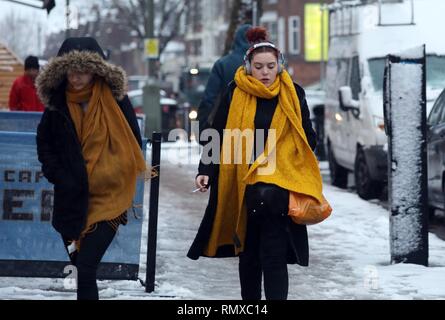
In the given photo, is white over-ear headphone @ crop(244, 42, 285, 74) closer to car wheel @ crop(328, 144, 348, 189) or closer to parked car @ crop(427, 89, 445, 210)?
parked car @ crop(427, 89, 445, 210)

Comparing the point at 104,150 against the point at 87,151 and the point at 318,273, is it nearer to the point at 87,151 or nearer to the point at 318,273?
Result: the point at 87,151

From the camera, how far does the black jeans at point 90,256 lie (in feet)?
24.5

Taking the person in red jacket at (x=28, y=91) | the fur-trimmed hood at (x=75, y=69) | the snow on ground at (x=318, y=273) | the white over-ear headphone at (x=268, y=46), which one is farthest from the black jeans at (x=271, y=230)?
the person in red jacket at (x=28, y=91)

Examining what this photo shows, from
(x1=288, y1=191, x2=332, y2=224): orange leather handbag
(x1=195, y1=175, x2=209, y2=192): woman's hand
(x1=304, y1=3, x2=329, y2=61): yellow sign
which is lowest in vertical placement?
(x1=288, y1=191, x2=332, y2=224): orange leather handbag

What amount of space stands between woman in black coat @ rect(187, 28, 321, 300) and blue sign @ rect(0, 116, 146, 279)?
1084 millimetres

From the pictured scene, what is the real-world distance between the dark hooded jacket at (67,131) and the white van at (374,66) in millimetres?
10027

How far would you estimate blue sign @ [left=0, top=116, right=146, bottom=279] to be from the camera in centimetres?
912

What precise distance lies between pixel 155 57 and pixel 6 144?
28970mm

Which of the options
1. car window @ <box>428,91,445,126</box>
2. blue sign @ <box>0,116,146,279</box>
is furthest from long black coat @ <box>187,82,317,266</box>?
car window @ <box>428,91,445,126</box>

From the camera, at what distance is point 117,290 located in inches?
378

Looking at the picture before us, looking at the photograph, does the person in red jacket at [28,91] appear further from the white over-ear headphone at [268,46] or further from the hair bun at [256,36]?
the white over-ear headphone at [268,46]

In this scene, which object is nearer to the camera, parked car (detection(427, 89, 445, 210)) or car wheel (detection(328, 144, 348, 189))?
parked car (detection(427, 89, 445, 210))
